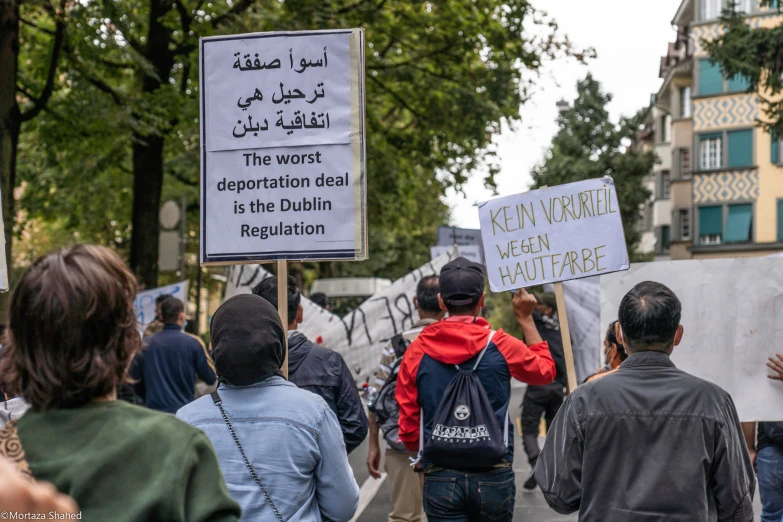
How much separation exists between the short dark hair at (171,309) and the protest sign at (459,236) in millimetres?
7127

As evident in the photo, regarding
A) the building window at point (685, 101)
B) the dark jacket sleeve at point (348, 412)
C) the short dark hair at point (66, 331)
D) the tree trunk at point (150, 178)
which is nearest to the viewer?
the short dark hair at point (66, 331)

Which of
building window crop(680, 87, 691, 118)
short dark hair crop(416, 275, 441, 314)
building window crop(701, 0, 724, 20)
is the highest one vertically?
building window crop(701, 0, 724, 20)

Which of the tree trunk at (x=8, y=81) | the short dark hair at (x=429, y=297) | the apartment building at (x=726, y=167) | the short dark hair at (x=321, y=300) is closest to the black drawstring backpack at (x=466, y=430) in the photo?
the short dark hair at (x=429, y=297)

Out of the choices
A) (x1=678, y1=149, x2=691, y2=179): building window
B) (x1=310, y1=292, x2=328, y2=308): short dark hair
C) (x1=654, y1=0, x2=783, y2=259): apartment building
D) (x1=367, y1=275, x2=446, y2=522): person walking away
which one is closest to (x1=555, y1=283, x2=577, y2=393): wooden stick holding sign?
(x1=367, y1=275, x2=446, y2=522): person walking away

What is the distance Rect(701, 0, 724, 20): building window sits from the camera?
41.3 meters

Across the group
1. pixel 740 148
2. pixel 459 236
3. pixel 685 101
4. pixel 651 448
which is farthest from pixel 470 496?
pixel 685 101

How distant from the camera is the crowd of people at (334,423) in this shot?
1.91 metres

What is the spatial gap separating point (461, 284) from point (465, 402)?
62 cm

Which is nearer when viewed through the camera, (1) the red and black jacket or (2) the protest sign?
(1) the red and black jacket

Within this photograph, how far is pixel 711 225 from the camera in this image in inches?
1636

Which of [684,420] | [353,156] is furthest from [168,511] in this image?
[353,156]

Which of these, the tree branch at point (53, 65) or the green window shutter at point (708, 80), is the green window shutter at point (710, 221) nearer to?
the green window shutter at point (708, 80)

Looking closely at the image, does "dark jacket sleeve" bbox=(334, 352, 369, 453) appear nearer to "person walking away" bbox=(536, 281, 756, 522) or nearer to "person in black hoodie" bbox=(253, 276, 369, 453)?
"person in black hoodie" bbox=(253, 276, 369, 453)

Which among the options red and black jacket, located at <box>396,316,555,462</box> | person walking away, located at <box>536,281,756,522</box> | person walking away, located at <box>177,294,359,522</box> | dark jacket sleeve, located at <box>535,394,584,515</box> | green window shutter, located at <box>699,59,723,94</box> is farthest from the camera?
green window shutter, located at <box>699,59,723,94</box>
